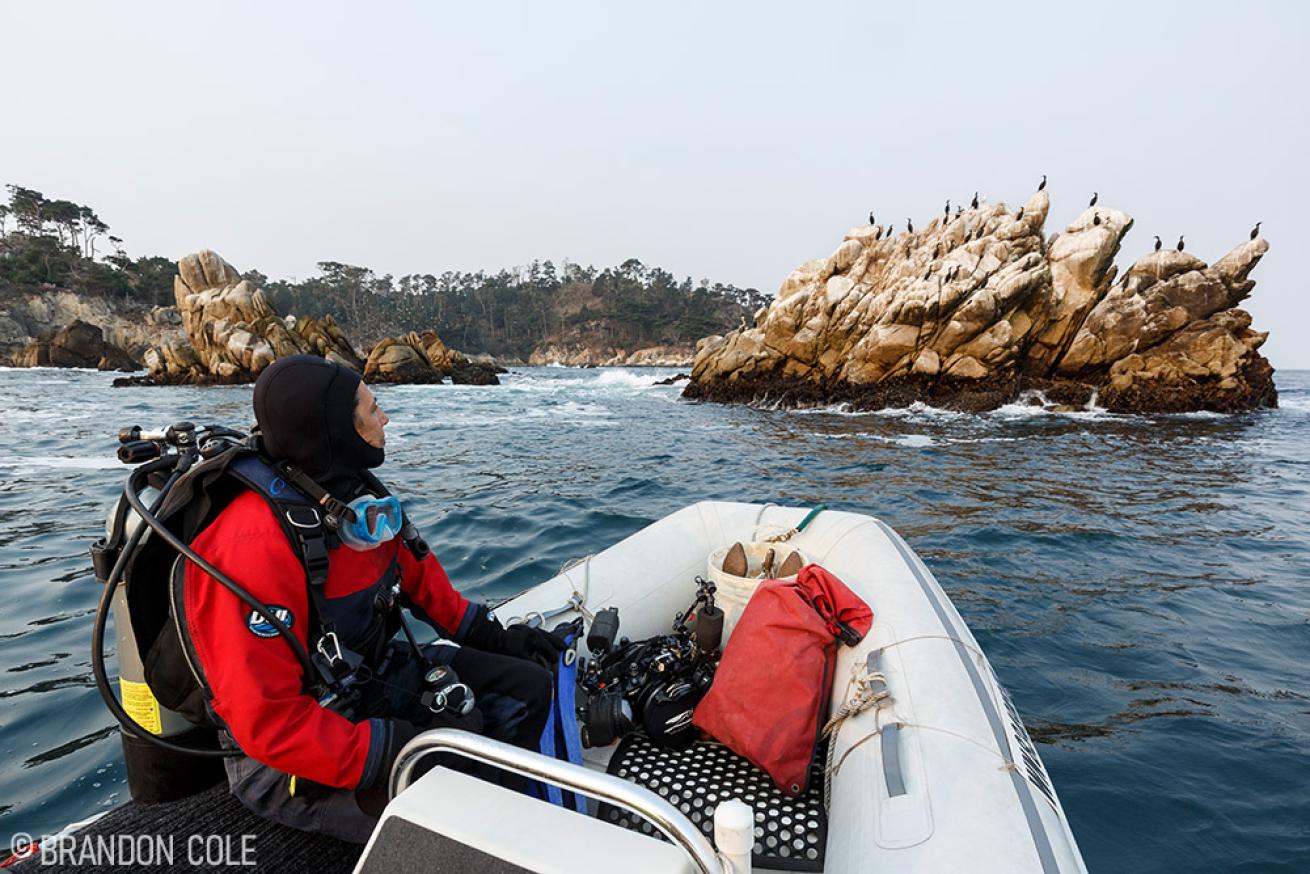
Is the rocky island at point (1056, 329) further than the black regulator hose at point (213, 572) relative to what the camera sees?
Yes

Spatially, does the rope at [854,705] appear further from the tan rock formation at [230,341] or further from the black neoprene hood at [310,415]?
the tan rock formation at [230,341]

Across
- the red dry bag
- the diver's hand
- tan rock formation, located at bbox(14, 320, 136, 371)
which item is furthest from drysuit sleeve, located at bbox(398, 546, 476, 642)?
tan rock formation, located at bbox(14, 320, 136, 371)

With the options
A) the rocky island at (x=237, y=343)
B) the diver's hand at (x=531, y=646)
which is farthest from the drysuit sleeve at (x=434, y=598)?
the rocky island at (x=237, y=343)

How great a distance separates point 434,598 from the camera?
2.58 metres

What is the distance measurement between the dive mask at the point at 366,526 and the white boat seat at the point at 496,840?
0.93 meters

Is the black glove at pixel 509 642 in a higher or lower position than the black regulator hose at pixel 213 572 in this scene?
lower

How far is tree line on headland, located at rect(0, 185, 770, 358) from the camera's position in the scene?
6456 centimetres

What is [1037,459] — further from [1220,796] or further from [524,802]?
[524,802]

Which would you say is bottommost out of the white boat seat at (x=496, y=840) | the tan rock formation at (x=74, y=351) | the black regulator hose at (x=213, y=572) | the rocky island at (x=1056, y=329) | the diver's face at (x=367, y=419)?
the tan rock formation at (x=74, y=351)

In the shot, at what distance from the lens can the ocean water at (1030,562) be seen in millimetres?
3096

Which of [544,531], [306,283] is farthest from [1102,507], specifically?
[306,283]

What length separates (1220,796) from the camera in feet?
10.2

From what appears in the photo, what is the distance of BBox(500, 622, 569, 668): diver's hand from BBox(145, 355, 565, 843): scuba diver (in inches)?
9.5

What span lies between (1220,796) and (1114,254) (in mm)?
24969
